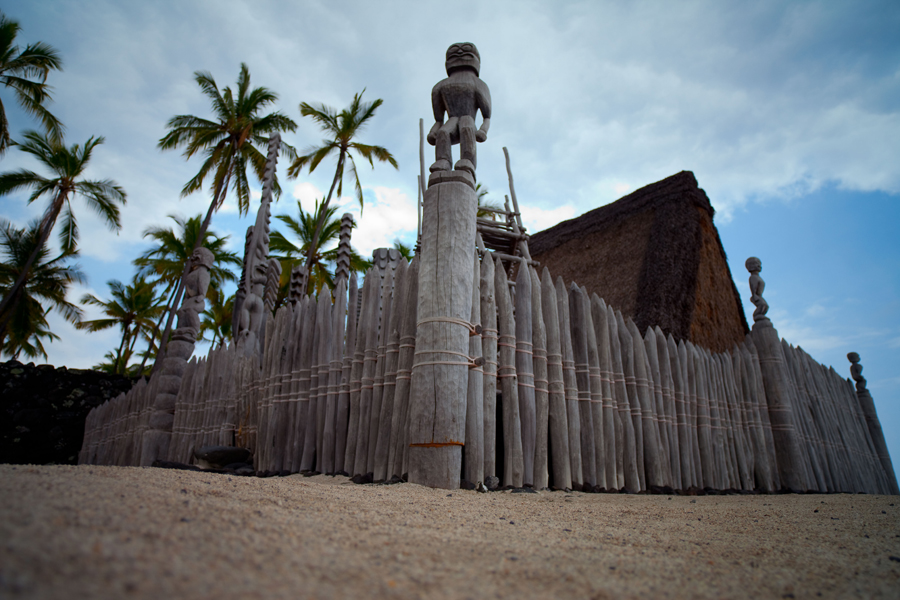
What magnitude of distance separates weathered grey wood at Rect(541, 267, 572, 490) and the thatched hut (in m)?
6.42

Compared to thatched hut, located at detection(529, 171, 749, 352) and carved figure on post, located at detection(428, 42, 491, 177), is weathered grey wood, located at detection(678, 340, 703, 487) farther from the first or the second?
thatched hut, located at detection(529, 171, 749, 352)

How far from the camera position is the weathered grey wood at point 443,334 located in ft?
11.4

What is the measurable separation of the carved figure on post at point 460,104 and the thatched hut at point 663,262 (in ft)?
22.7

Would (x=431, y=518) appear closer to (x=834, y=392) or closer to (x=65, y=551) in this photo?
(x=65, y=551)

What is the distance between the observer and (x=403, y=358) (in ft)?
13.3

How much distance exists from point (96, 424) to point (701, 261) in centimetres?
1275

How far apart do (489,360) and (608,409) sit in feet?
4.80

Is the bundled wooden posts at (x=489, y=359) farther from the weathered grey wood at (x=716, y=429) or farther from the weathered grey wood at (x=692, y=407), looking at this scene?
the weathered grey wood at (x=716, y=429)

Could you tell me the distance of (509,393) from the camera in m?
4.02

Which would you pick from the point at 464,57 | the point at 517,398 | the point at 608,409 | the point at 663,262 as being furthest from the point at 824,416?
the point at 464,57


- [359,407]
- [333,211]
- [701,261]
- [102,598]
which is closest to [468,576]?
[102,598]

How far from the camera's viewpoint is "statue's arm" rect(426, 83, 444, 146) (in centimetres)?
487

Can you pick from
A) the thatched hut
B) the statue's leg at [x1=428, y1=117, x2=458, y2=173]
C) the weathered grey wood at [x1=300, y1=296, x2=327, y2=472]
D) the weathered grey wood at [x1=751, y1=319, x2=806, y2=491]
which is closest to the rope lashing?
the statue's leg at [x1=428, y1=117, x2=458, y2=173]

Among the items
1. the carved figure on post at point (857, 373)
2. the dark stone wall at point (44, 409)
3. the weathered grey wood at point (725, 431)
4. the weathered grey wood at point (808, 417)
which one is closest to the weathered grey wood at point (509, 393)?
the weathered grey wood at point (725, 431)
